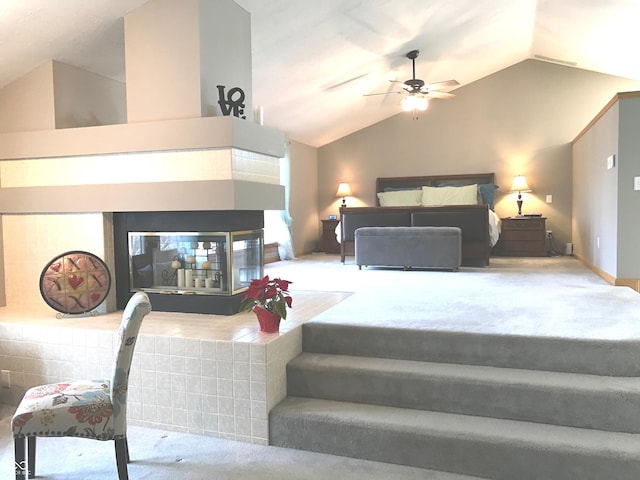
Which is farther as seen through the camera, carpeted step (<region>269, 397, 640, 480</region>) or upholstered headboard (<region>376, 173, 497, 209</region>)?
upholstered headboard (<region>376, 173, 497, 209</region>)

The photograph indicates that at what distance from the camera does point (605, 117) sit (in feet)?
16.7

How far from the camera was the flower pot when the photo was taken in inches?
113

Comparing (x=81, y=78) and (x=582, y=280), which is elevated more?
(x=81, y=78)

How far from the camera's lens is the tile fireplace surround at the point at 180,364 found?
2.63 metres

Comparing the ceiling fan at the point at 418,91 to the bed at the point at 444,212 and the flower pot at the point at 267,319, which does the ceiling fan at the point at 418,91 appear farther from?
the flower pot at the point at 267,319

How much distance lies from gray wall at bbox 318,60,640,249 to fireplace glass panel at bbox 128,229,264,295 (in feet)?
19.1

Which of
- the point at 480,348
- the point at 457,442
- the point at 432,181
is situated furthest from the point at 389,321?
the point at 432,181

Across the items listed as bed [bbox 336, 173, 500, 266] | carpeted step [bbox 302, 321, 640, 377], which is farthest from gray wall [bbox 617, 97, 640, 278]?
carpeted step [bbox 302, 321, 640, 377]

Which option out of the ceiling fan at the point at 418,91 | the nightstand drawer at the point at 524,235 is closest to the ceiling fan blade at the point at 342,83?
the ceiling fan at the point at 418,91

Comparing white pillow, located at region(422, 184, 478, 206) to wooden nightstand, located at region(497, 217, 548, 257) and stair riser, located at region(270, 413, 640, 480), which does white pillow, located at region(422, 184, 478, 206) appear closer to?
wooden nightstand, located at region(497, 217, 548, 257)

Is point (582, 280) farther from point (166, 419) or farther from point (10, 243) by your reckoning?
point (10, 243)

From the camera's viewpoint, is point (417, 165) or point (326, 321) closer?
point (326, 321)

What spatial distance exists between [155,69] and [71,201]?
1153 millimetres

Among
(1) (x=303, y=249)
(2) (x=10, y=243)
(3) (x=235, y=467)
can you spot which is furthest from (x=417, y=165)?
(3) (x=235, y=467)
